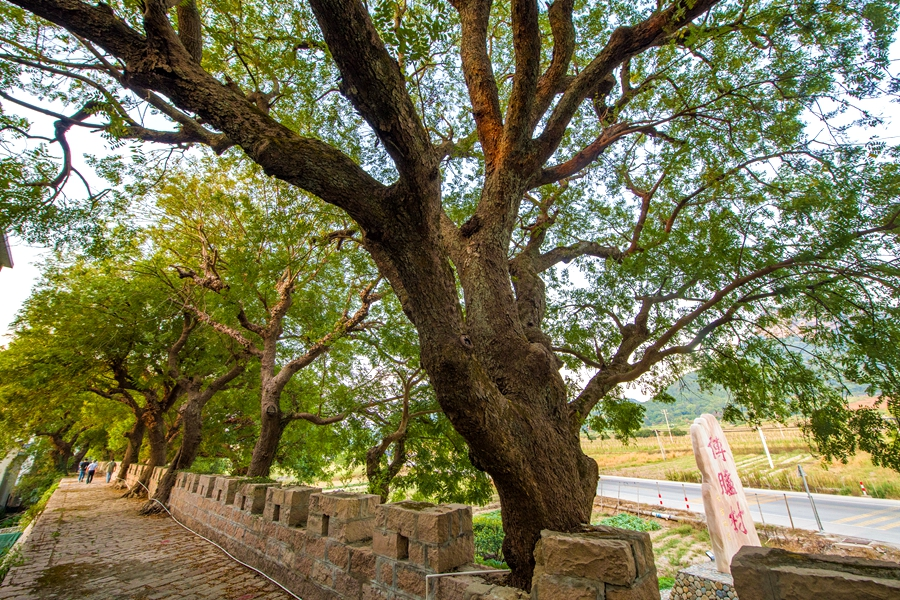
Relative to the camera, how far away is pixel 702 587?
5562 mm

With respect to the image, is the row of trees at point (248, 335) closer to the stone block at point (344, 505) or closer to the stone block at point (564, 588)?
the stone block at point (344, 505)

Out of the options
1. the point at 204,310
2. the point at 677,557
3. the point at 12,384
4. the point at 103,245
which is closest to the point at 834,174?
the point at 103,245

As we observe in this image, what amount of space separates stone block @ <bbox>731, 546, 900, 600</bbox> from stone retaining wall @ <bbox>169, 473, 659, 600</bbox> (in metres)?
0.54

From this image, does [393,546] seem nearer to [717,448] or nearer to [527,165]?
[527,165]

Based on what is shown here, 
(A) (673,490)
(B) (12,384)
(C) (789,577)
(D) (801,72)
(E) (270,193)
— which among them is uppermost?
(E) (270,193)

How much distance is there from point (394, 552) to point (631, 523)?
1620cm

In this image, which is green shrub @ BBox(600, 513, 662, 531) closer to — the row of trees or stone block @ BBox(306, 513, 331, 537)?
the row of trees

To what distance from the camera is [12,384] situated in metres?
7.87

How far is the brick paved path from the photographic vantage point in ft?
13.7

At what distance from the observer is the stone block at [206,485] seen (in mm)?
6828

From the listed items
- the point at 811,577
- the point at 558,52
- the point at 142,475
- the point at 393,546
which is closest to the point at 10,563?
the point at 393,546

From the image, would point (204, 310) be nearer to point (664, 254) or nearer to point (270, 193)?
point (270, 193)

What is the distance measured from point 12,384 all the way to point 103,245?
532cm

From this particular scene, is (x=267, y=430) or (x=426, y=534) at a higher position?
(x=267, y=430)
